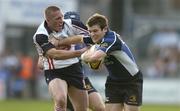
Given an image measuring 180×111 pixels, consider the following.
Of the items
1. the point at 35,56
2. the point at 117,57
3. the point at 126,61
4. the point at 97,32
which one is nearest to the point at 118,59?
the point at 117,57

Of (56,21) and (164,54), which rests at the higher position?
(56,21)

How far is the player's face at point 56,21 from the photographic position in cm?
1341

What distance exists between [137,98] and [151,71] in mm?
16972

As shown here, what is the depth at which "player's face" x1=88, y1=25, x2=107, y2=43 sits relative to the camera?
41.1ft

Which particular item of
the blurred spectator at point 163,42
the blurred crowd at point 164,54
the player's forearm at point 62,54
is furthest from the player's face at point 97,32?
the blurred spectator at point 163,42

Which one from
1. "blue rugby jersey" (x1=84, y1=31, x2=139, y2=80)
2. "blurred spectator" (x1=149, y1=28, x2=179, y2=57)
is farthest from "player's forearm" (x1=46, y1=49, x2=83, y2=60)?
"blurred spectator" (x1=149, y1=28, x2=179, y2=57)

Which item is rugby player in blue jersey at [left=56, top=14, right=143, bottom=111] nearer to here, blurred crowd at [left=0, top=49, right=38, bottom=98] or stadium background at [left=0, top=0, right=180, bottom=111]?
stadium background at [left=0, top=0, right=180, bottom=111]

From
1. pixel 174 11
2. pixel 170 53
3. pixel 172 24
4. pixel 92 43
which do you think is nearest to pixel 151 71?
pixel 170 53

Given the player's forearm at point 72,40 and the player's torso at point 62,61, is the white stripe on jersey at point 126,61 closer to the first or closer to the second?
the player's forearm at point 72,40

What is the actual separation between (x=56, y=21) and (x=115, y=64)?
1.37 m

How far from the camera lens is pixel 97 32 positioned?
1257 centimetres

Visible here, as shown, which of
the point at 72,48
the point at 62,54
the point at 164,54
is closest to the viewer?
the point at 62,54

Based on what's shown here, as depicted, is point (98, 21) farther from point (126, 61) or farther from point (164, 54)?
point (164, 54)

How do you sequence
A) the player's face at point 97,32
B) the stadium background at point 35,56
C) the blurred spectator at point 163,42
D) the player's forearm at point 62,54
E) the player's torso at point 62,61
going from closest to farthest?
the player's face at point 97,32 < the player's forearm at point 62,54 < the player's torso at point 62,61 < the stadium background at point 35,56 < the blurred spectator at point 163,42
